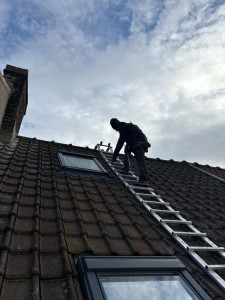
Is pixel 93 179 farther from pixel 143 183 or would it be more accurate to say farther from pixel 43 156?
pixel 43 156

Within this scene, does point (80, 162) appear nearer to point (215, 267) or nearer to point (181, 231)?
point (181, 231)

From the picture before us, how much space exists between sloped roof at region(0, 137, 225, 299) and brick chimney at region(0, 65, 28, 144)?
0.68 meters

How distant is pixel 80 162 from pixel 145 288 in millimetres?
3954

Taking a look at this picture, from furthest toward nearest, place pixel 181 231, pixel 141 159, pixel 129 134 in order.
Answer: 1. pixel 129 134
2. pixel 141 159
3. pixel 181 231

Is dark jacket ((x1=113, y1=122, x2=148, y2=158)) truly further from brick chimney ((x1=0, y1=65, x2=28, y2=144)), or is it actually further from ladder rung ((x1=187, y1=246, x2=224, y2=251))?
ladder rung ((x1=187, y1=246, x2=224, y2=251))

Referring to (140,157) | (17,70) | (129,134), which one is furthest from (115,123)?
(17,70)

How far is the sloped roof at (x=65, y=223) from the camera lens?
5.56 ft

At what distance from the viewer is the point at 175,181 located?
603cm

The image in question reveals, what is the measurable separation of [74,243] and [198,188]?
14.7ft

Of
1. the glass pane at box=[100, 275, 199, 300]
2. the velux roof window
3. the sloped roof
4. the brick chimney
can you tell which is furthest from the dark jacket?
the glass pane at box=[100, 275, 199, 300]

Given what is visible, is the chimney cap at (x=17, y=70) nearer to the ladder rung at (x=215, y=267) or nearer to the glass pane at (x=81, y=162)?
the glass pane at (x=81, y=162)

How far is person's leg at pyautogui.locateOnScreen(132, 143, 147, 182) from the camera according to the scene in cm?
478

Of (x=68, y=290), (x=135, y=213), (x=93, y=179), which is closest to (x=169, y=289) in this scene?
(x=68, y=290)

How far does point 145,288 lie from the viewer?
5.90ft
